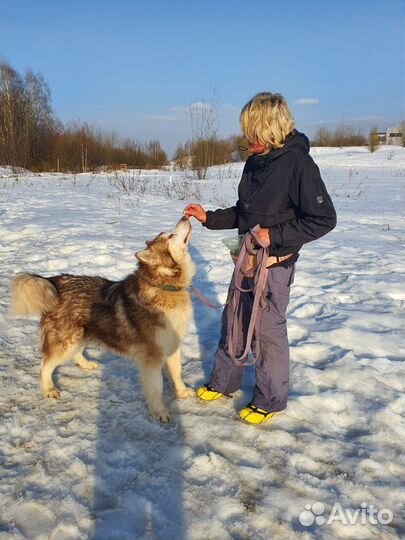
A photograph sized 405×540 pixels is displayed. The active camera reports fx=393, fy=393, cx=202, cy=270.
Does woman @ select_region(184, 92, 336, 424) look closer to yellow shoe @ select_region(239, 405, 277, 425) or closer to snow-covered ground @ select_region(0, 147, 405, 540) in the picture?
yellow shoe @ select_region(239, 405, 277, 425)

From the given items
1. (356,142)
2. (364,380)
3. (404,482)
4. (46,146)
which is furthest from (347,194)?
(356,142)

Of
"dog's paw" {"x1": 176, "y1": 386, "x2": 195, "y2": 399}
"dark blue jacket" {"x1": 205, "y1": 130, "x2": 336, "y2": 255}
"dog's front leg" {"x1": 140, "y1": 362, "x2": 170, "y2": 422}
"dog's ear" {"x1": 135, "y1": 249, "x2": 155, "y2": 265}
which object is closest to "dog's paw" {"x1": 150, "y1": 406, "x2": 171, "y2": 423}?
"dog's front leg" {"x1": 140, "y1": 362, "x2": 170, "y2": 422}

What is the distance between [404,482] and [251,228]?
73.8 inches

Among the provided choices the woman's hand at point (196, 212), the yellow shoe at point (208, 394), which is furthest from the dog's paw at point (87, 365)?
the woman's hand at point (196, 212)

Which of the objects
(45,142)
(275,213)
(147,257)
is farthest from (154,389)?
(45,142)

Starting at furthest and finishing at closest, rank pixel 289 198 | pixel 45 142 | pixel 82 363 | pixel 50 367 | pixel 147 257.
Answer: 1. pixel 45 142
2. pixel 82 363
3. pixel 50 367
4. pixel 147 257
5. pixel 289 198

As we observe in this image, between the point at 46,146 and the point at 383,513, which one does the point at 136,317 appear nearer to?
the point at 383,513

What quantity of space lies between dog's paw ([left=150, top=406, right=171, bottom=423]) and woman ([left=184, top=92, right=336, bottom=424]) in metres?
0.60

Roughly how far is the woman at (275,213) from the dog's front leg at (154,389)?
0.65 metres

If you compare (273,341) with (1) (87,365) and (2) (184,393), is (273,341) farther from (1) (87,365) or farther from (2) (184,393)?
(1) (87,365)

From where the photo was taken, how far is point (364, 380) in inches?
130

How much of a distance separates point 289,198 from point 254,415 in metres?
1.61

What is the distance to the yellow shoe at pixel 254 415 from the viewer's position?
2.92m

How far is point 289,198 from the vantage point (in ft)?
8.82
